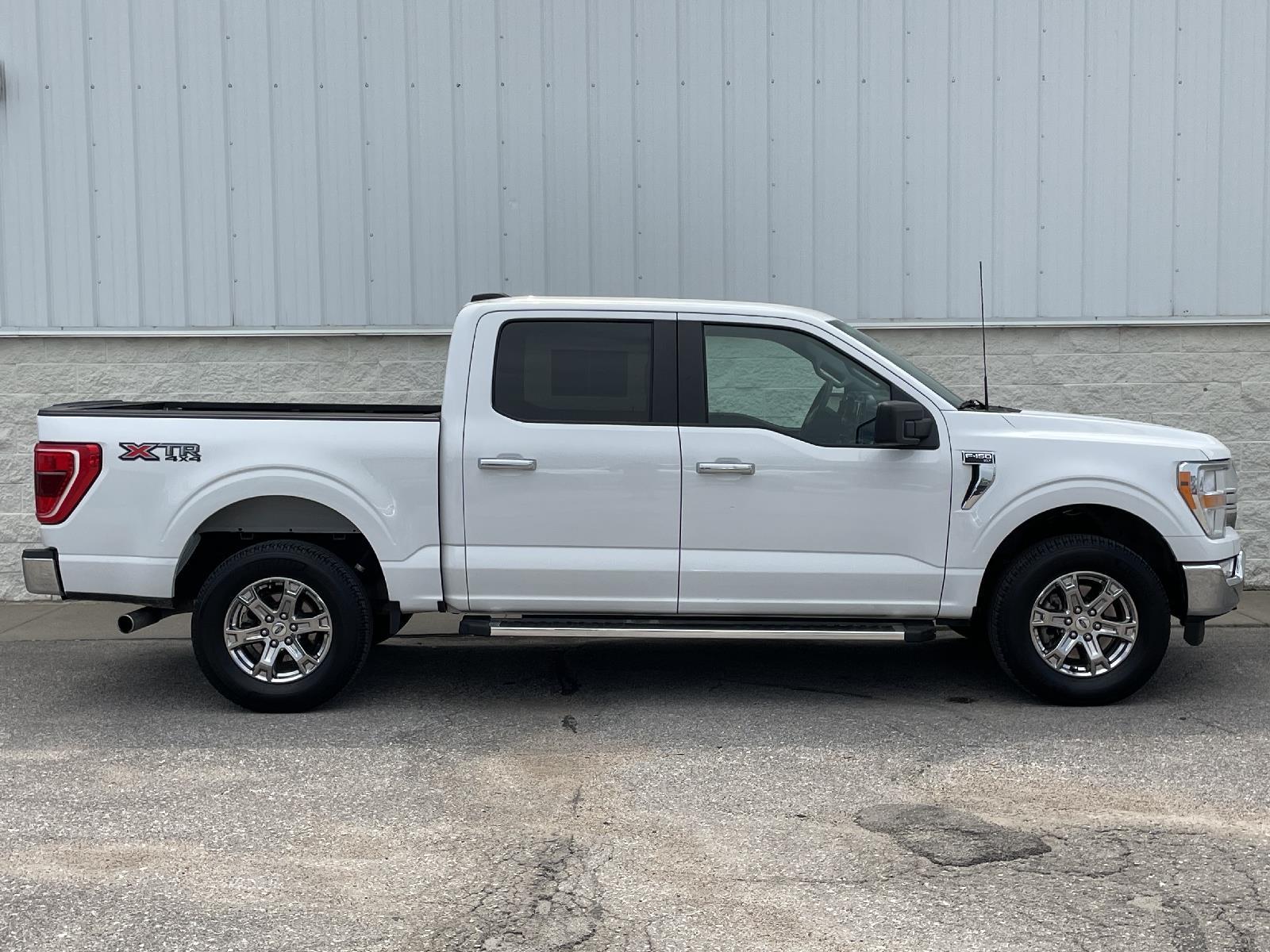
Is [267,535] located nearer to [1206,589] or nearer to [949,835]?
[949,835]

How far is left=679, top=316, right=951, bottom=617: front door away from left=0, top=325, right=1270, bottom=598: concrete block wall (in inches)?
156

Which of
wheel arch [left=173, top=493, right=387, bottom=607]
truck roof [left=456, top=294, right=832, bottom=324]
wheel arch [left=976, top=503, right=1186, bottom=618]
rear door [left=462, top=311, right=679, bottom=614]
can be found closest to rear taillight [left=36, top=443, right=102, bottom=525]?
wheel arch [left=173, top=493, right=387, bottom=607]

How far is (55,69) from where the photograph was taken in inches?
408

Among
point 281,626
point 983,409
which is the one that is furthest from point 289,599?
point 983,409

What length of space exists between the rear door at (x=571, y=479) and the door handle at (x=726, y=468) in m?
0.13

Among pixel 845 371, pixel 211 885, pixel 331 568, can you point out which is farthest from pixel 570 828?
pixel 845 371

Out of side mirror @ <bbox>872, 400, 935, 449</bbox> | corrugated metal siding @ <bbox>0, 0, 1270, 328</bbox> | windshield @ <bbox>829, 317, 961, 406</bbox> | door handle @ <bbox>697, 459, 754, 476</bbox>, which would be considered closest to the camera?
side mirror @ <bbox>872, 400, 935, 449</bbox>

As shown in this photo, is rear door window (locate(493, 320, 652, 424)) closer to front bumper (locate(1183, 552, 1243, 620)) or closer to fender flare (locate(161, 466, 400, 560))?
fender flare (locate(161, 466, 400, 560))

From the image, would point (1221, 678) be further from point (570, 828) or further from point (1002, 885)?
point (570, 828)

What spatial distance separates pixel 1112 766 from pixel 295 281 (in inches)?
278

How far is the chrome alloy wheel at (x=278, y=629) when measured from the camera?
6.71m

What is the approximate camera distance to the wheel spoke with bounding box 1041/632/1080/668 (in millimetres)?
6766

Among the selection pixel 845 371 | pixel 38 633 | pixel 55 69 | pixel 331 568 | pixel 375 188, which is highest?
pixel 55 69

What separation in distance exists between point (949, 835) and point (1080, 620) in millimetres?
2172
